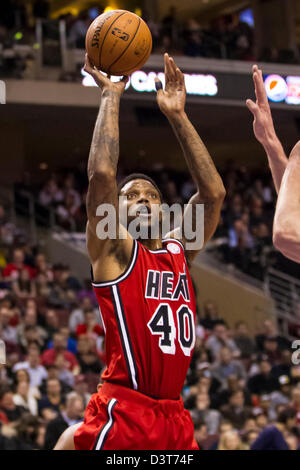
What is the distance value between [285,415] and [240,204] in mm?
8106

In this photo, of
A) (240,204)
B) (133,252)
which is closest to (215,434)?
(133,252)

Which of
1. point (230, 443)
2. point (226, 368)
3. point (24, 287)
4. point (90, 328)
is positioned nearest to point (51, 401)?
point (90, 328)

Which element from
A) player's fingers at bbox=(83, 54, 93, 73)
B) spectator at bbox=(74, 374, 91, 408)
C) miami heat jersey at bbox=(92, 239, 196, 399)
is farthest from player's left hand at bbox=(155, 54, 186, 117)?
spectator at bbox=(74, 374, 91, 408)

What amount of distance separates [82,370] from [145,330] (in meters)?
6.45

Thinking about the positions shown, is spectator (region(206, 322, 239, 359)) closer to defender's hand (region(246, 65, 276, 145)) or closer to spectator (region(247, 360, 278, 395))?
spectator (region(247, 360, 278, 395))

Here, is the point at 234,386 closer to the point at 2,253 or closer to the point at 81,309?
the point at 81,309

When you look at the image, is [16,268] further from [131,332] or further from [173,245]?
[131,332]

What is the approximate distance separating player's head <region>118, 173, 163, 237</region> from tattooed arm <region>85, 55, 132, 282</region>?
0.23m

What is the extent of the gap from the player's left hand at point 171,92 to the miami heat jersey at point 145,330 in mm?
749

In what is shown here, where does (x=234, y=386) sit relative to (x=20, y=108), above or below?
below

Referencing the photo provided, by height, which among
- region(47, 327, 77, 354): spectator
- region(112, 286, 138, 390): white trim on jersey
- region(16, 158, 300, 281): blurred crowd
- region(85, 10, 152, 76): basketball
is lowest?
region(16, 158, 300, 281): blurred crowd

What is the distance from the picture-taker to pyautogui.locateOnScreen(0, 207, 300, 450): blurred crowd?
799cm

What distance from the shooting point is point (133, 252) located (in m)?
3.70

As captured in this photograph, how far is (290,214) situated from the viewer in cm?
264
